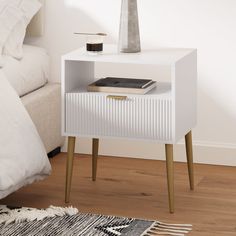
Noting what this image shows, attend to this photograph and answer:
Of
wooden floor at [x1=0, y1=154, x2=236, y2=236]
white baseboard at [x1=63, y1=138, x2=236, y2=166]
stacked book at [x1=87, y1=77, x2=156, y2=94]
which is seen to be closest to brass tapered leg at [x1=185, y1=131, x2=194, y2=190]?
wooden floor at [x1=0, y1=154, x2=236, y2=236]

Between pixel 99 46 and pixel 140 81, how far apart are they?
21cm

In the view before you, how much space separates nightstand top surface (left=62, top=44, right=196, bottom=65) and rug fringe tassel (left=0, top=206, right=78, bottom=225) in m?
0.56

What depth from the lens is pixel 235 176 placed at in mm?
3480

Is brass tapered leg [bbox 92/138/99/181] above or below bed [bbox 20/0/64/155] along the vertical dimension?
below

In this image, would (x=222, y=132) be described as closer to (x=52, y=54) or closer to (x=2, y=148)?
(x=52, y=54)

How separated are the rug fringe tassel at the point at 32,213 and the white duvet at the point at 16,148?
0.09 meters

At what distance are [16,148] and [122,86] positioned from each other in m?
0.46

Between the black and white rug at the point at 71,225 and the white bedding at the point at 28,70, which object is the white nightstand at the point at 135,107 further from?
the white bedding at the point at 28,70

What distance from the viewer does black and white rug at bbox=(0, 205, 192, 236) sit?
2768 mm

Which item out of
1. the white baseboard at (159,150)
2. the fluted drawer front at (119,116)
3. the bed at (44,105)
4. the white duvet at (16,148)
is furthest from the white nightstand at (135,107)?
the white baseboard at (159,150)

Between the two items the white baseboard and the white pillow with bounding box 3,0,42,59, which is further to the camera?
the white baseboard

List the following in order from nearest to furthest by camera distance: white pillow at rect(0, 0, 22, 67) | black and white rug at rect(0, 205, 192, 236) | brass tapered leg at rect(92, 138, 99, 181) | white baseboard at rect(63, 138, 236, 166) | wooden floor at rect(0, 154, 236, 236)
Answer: black and white rug at rect(0, 205, 192, 236) → wooden floor at rect(0, 154, 236, 236) → brass tapered leg at rect(92, 138, 99, 181) → white pillow at rect(0, 0, 22, 67) → white baseboard at rect(63, 138, 236, 166)

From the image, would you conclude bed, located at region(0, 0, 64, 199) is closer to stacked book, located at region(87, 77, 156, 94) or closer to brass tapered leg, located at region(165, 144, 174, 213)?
stacked book, located at region(87, 77, 156, 94)

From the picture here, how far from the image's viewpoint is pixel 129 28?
307 cm
